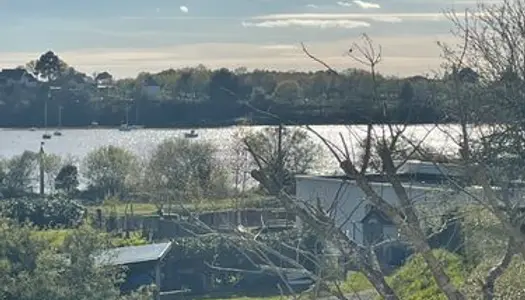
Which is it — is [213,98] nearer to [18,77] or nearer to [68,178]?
[68,178]

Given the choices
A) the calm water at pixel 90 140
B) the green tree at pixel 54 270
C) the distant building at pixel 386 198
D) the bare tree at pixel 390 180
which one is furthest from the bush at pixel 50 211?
the bare tree at pixel 390 180

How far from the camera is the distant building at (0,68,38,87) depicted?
2680 inches

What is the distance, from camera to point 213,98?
122 feet

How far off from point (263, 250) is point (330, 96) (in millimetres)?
1827

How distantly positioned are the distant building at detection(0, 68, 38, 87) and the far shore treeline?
8cm

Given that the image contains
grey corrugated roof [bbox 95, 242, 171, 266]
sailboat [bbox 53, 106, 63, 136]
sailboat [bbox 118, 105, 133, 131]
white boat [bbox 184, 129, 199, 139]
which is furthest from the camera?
sailboat [bbox 53, 106, 63, 136]

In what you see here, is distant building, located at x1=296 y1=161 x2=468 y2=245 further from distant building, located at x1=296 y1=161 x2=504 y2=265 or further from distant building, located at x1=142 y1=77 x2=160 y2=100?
distant building, located at x1=142 y1=77 x2=160 y2=100

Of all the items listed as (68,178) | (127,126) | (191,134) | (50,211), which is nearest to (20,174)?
(68,178)

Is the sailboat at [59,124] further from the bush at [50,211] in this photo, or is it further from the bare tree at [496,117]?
the bare tree at [496,117]

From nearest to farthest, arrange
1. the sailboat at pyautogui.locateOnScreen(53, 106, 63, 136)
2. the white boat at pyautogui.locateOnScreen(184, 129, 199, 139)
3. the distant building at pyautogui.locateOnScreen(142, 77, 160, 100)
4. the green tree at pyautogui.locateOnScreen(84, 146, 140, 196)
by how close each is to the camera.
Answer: the green tree at pyautogui.locateOnScreen(84, 146, 140, 196) < the white boat at pyautogui.locateOnScreen(184, 129, 199, 139) < the distant building at pyautogui.locateOnScreen(142, 77, 160, 100) < the sailboat at pyautogui.locateOnScreen(53, 106, 63, 136)

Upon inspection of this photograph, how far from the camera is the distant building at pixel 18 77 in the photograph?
6806 centimetres

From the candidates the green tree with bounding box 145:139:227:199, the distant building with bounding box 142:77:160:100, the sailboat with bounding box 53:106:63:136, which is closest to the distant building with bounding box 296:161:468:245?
the green tree with bounding box 145:139:227:199

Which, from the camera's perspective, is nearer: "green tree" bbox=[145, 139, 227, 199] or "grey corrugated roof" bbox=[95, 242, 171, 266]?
"grey corrugated roof" bbox=[95, 242, 171, 266]

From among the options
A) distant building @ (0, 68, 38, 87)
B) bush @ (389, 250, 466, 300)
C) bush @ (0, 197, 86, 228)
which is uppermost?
distant building @ (0, 68, 38, 87)
